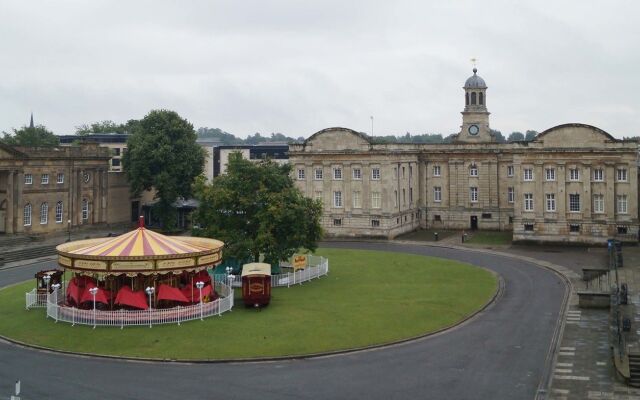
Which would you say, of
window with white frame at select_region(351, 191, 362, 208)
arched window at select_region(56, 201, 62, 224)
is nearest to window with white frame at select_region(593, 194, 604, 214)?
window with white frame at select_region(351, 191, 362, 208)

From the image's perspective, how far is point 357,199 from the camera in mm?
75312

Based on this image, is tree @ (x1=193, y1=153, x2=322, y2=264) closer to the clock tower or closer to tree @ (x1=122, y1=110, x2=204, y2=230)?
tree @ (x1=122, y1=110, x2=204, y2=230)

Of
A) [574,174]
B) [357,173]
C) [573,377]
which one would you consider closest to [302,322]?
[573,377]

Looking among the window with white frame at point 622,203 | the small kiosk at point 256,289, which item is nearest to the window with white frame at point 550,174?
the window with white frame at point 622,203

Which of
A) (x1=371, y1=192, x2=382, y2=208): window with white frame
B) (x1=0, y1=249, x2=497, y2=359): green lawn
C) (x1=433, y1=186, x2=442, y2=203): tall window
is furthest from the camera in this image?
(x1=433, y1=186, x2=442, y2=203): tall window

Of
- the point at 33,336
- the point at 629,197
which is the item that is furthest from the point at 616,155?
the point at 33,336

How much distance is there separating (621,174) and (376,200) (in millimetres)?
24929

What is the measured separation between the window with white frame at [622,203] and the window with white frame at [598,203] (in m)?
1.44

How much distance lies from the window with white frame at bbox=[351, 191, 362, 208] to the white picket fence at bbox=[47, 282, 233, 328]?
3887cm

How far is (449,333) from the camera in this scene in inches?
1348

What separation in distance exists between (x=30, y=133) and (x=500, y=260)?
84.3 meters

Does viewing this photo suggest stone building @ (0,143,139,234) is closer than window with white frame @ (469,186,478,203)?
Yes

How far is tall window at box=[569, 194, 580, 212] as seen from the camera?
A: 65.8 meters

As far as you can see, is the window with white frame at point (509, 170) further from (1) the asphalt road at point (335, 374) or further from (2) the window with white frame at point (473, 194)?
(1) the asphalt road at point (335, 374)
